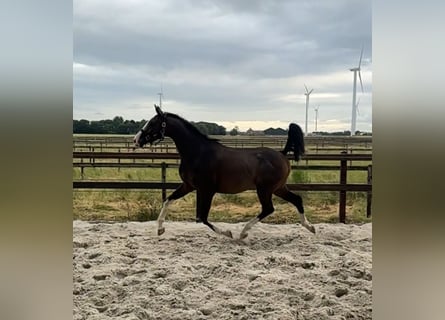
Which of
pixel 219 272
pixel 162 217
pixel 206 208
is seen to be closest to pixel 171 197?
pixel 162 217

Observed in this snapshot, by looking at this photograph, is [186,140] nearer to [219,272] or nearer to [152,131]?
[152,131]

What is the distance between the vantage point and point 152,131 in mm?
2602

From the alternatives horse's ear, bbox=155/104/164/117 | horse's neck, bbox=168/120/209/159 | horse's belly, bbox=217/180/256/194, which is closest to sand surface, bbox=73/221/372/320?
horse's belly, bbox=217/180/256/194

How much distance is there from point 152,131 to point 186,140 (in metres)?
0.24

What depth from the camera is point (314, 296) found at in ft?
6.59

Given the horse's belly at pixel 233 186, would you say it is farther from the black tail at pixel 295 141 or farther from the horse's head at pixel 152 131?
the horse's head at pixel 152 131

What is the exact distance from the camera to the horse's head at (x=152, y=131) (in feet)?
8.40

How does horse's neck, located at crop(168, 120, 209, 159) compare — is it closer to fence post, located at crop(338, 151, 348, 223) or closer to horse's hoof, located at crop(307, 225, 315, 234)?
horse's hoof, located at crop(307, 225, 315, 234)

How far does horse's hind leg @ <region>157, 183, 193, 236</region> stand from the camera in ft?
9.09

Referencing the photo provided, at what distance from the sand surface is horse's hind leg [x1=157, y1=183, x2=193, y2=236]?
0.07 meters

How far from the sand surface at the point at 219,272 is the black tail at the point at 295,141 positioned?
548mm

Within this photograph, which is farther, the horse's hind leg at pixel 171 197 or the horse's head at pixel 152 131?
the horse's hind leg at pixel 171 197

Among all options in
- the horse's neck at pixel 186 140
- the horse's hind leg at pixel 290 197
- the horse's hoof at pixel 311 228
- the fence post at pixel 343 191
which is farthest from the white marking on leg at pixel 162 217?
the fence post at pixel 343 191
